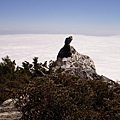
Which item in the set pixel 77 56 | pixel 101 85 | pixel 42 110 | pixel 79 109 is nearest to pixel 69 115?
pixel 79 109

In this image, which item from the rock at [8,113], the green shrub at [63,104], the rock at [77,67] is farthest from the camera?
the rock at [77,67]

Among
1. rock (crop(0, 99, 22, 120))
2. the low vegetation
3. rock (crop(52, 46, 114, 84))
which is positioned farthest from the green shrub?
rock (crop(52, 46, 114, 84))

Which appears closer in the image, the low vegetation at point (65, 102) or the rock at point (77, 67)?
the low vegetation at point (65, 102)

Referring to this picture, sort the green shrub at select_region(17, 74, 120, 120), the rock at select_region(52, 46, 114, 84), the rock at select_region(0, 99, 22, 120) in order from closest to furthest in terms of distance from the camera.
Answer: the green shrub at select_region(17, 74, 120, 120) → the rock at select_region(0, 99, 22, 120) → the rock at select_region(52, 46, 114, 84)

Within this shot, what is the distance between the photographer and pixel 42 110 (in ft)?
17.8

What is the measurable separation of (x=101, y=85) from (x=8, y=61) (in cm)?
977

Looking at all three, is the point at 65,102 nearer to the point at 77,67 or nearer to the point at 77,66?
Answer: the point at 77,67

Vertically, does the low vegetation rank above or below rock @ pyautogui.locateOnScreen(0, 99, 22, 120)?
above

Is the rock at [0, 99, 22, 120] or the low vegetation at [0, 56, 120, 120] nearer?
the low vegetation at [0, 56, 120, 120]

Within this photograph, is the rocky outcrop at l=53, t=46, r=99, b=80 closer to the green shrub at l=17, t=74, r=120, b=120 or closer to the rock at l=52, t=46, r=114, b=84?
the rock at l=52, t=46, r=114, b=84

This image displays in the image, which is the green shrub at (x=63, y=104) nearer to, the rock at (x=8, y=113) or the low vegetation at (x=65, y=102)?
the low vegetation at (x=65, y=102)

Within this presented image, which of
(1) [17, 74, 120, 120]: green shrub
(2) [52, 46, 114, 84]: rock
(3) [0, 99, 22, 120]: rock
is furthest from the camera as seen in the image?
(2) [52, 46, 114, 84]: rock

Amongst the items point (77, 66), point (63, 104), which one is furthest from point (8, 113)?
point (77, 66)

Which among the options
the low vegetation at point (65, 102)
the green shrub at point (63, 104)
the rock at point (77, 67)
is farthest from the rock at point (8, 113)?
the rock at point (77, 67)
